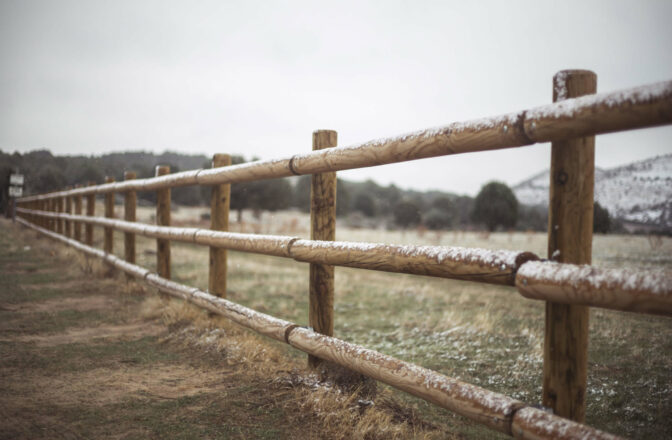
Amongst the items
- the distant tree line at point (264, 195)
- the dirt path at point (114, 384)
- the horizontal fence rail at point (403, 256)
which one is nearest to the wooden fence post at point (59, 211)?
the distant tree line at point (264, 195)

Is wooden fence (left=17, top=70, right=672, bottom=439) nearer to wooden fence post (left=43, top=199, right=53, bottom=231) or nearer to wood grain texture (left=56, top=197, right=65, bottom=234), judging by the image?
wood grain texture (left=56, top=197, right=65, bottom=234)

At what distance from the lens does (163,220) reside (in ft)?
16.5

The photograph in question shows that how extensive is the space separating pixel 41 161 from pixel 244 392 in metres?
19.9

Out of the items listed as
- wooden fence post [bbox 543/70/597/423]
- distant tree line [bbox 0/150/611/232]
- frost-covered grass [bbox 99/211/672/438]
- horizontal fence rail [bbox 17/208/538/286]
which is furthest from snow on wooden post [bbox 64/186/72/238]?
wooden fence post [bbox 543/70/597/423]

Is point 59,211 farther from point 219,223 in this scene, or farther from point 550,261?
point 550,261

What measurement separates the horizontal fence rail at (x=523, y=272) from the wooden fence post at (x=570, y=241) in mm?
149

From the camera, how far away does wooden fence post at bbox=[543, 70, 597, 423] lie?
1.47 metres

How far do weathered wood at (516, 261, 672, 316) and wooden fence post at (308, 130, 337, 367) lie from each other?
1.47 m

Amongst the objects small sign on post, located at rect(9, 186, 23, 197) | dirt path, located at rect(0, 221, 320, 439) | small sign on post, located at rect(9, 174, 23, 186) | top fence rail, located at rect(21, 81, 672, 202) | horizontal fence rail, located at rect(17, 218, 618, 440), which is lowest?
dirt path, located at rect(0, 221, 320, 439)

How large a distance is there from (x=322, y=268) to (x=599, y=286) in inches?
68.0

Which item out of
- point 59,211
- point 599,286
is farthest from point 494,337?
point 59,211

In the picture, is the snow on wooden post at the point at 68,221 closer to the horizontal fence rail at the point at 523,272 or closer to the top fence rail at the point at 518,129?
the top fence rail at the point at 518,129

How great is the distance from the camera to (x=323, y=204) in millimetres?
2719

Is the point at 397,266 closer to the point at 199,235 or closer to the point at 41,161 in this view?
the point at 199,235
